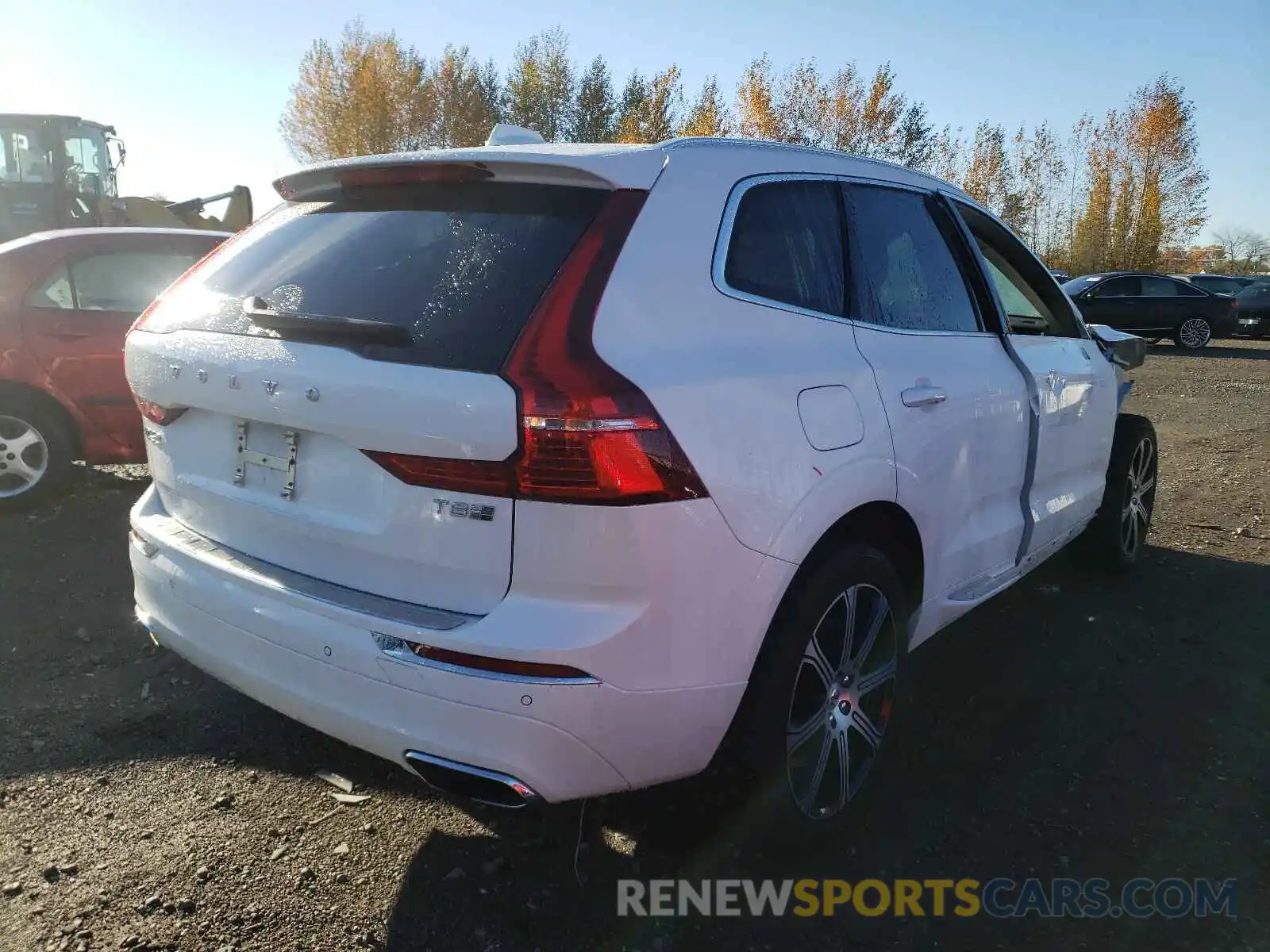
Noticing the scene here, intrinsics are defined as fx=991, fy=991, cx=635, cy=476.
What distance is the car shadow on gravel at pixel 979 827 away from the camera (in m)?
2.42

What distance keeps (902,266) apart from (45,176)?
1528cm

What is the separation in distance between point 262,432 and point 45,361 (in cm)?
Result: 401

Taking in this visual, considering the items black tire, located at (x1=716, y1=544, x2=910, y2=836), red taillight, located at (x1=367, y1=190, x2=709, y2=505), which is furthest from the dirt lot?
red taillight, located at (x1=367, y1=190, x2=709, y2=505)

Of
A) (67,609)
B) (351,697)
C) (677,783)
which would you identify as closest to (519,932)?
(677,783)

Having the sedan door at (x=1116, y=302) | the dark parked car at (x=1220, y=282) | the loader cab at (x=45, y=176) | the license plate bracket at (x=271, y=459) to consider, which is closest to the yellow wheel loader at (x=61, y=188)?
the loader cab at (x=45, y=176)

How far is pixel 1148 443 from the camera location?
509cm

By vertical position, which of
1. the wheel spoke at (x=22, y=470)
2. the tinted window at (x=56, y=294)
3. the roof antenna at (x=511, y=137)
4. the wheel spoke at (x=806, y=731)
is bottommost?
the wheel spoke at (x=22, y=470)

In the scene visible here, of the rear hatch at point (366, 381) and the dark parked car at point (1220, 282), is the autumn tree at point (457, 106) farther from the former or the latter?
the rear hatch at point (366, 381)

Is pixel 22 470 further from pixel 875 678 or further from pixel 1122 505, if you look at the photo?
pixel 1122 505

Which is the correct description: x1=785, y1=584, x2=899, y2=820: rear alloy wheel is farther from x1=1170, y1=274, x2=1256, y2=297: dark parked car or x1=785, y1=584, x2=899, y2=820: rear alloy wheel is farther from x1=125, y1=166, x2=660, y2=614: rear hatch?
x1=1170, y1=274, x2=1256, y2=297: dark parked car

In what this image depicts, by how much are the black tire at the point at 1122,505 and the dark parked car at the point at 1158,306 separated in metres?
17.5

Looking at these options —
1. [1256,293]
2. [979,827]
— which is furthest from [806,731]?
[1256,293]

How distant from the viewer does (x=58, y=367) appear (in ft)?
18.2

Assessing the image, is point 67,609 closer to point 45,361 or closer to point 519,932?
point 45,361
